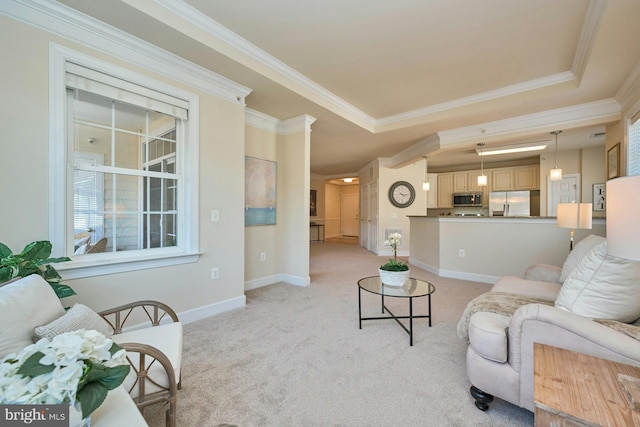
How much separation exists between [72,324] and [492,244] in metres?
4.79

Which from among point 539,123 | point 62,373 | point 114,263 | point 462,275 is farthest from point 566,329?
point 539,123

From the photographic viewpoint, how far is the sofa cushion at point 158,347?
1248 millimetres

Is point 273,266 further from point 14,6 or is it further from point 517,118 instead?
point 517,118

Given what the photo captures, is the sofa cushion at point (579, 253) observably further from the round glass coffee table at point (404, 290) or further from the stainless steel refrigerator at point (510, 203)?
the stainless steel refrigerator at point (510, 203)

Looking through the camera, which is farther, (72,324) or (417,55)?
(417,55)

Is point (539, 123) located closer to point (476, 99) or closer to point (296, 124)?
point (476, 99)

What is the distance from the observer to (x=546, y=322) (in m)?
1.29

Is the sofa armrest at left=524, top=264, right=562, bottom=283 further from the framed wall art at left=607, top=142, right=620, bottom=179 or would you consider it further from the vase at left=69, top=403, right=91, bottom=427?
the vase at left=69, top=403, right=91, bottom=427

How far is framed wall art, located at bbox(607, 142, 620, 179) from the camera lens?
335cm

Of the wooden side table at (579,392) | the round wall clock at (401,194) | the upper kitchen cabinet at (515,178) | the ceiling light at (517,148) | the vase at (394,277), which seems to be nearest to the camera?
the wooden side table at (579,392)

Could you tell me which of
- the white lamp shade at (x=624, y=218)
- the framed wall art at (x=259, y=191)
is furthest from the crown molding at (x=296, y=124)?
the white lamp shade at (x=624, y=218)

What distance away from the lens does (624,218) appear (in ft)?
2.91

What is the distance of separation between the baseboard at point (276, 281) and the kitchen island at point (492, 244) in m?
2.36

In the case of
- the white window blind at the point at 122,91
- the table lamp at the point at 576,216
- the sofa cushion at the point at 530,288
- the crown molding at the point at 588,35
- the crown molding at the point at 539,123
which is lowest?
the sofa cushion at the point at 530,288
